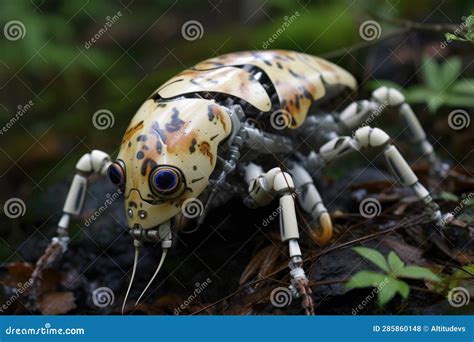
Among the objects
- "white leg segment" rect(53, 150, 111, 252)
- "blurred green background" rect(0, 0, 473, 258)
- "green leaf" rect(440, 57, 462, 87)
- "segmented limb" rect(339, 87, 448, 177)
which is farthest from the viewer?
"blurred green background" rect(0, 0, 473, 258)

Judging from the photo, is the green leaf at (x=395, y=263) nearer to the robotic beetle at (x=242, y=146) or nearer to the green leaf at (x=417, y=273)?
the green leaf at (x=417, y=273)

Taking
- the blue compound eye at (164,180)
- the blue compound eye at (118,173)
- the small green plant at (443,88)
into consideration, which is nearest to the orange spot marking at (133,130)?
the blue compound eye at (118,173)

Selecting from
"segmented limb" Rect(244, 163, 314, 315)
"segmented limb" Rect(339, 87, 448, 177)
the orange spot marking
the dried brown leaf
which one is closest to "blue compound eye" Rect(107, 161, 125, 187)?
the orange spot marking

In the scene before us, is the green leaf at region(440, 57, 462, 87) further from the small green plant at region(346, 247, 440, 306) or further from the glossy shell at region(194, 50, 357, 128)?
the small green plant at region(346, 247, 440, 306)

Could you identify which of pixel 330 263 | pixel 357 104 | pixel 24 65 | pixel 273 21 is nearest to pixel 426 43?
pixel 273 21

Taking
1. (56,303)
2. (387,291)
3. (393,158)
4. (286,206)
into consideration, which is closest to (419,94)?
(393,158)

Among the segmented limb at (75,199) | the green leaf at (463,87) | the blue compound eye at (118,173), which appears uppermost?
the green leaf at (463,87)

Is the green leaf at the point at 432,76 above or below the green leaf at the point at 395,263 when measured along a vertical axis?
above
